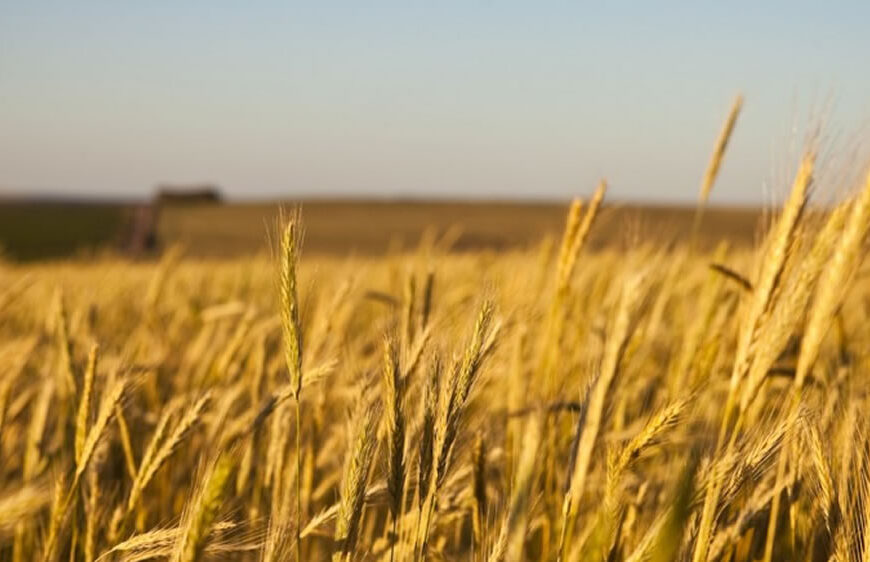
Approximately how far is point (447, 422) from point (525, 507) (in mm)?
248

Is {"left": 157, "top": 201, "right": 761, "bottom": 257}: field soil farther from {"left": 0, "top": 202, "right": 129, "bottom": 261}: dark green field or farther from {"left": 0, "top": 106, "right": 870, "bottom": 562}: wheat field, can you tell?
{"left": 0, "top": 106, "right": 870, "bottom": 562}: wheat field

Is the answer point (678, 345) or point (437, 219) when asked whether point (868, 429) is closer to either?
point (678, 345)

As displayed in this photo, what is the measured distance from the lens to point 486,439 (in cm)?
141

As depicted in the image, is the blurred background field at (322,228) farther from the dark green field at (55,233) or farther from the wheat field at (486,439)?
the wheat field at (486,439)

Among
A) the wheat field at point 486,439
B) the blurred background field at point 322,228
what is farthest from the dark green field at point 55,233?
the wheat field at point 486,439

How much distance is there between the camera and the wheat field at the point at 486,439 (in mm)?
901

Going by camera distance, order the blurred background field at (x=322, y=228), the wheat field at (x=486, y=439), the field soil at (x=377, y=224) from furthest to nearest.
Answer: the blurred background field at (x=322, y=228) → the field soil at (x=377, y=224) → the wheat field at (x=486, y=439)

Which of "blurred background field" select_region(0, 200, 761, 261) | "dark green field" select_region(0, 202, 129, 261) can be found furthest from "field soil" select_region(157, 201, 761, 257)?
"dark green field" select_region(0, 202, 129, 261)

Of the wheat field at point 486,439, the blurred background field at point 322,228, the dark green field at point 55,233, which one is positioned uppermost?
the wheat field at point 486,439

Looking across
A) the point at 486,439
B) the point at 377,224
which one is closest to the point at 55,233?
the point at 377,224

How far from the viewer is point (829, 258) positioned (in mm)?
1218

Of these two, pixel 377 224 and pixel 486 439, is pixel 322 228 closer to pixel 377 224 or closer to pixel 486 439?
pixel 377 224

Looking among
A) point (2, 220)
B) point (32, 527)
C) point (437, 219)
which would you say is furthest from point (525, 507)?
point (2, 220)

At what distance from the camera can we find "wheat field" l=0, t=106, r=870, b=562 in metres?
0.90
